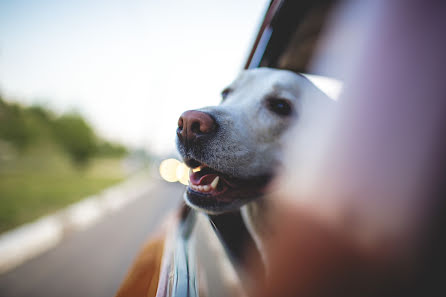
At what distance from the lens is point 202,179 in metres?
1.69

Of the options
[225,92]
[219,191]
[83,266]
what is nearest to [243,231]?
[219,191]

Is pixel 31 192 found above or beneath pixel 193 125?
beneath

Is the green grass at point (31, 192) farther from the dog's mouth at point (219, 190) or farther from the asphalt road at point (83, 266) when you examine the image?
the dog's mouth at point (219, 190)

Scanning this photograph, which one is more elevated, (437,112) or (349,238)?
(437,112)

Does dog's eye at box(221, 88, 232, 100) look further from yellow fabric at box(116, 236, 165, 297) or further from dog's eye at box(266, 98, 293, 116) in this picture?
yellow fabric at box(116, 236, 165, 297)

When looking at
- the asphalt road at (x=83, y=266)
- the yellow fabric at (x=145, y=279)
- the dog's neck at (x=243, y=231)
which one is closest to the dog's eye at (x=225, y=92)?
the dog's neck at (x=243, y=231)

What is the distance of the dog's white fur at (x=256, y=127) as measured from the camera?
61.4 inches

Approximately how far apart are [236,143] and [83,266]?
4.14 metres

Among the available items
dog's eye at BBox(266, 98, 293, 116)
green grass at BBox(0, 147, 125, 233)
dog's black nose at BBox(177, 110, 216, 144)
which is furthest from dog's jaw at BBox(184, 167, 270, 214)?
green grass at BBox(0, 147, 125, 233)

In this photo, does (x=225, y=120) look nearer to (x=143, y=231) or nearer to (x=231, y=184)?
(x=231, y=184)

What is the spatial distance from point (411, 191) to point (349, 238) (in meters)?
0.15

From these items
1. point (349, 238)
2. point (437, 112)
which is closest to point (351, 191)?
point (349, 238)

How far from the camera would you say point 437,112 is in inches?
18.1

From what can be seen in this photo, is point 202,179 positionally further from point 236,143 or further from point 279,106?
point 279,106
